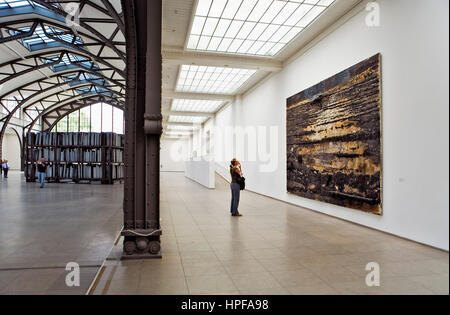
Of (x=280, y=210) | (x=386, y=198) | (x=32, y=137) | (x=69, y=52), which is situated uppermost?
(x=69, y=52)

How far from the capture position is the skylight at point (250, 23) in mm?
7672

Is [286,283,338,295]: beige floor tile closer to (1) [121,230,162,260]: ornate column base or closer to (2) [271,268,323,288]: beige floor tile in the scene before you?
(2) [271,268,323,288]: beige floor tile

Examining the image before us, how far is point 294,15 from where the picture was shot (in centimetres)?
806

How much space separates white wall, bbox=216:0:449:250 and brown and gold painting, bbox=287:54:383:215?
24 cm

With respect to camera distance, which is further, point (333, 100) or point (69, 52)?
point (69, 52)

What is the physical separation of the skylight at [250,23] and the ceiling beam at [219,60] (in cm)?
37

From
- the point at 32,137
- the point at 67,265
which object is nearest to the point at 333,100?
the point at 67,265

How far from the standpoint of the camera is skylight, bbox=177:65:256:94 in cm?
1312

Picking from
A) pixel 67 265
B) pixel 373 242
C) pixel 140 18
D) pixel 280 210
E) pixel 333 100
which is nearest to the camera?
pixel 67 265

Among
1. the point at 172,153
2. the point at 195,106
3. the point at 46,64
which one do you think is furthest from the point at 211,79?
the point at 172,153

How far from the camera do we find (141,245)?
167 inches

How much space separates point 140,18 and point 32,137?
18.5 m

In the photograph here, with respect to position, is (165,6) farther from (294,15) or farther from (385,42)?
(385,42)

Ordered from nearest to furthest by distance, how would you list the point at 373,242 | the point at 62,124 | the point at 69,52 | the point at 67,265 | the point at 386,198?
the point at 67,265 < the point at 373,242 < the point at 386,198 < the point at 69,52 < the point at 62,124
